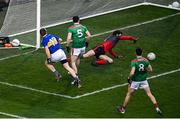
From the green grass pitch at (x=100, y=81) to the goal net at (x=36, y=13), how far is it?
613mm

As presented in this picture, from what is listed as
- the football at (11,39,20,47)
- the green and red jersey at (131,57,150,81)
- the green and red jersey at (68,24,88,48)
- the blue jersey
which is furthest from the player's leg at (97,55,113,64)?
the green and red jersey at (131,57,150,81)

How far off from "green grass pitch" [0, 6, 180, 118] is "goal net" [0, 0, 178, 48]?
61 centimetres

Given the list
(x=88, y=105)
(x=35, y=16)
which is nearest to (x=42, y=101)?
(x=88, y=105)

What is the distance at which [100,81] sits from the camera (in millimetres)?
23734

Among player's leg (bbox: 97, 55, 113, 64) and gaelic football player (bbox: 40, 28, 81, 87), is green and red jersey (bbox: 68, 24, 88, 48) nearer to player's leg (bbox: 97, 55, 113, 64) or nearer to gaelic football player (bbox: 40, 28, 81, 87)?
gaelic football player (bbox: 40, 28, 81, 87)

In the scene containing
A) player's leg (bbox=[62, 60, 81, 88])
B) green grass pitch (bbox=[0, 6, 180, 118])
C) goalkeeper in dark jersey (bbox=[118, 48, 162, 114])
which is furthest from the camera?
player's leg (bbox=[62, 60, 81, 88])

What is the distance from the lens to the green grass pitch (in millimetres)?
21234

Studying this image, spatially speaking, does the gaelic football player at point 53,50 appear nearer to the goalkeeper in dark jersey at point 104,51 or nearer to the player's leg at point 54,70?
the player's leg at point 54,70

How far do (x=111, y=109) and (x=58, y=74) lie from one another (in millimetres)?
3161

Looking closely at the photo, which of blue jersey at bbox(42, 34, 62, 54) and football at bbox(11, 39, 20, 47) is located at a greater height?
blue jersey at bbox(42, 34, 62, 54)

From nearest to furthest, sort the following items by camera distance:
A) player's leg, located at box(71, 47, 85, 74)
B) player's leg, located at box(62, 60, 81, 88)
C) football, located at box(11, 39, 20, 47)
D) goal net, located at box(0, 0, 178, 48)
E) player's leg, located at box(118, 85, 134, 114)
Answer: player's leg, located at box(118, 85, 134, 114)
player's leg, located at box(62, 60, 81, 88)
player's leg, located at box(71, 47, 85, 74)
goal net, located at box(0, 0, 178, 48)
football, located at box(11, 39, 20, 47)

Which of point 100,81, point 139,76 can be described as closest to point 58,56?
point 100,81

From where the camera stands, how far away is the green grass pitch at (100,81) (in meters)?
21.2

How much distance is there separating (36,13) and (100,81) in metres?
5.39
